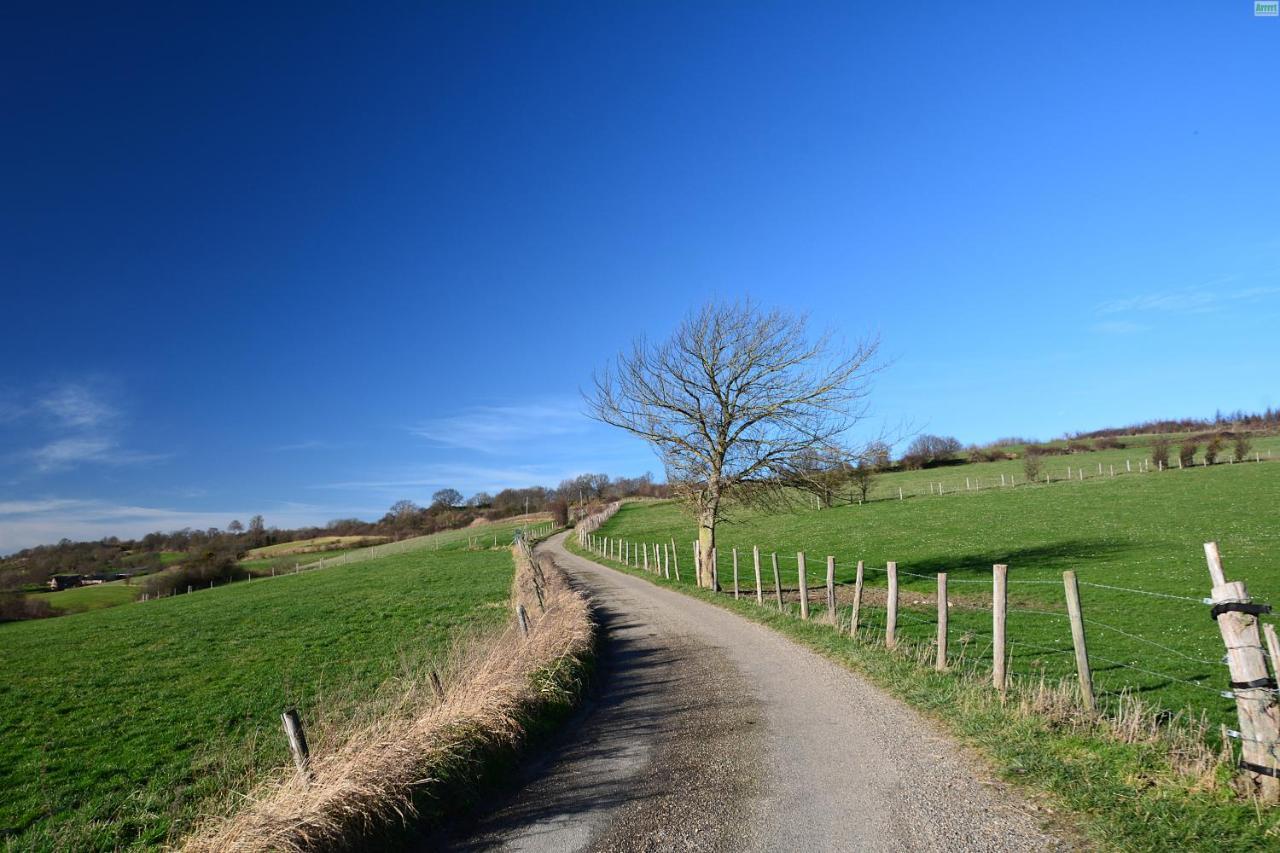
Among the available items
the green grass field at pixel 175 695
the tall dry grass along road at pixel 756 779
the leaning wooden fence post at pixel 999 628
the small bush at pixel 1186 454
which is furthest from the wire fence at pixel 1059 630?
the small bush at pixel 1186 454

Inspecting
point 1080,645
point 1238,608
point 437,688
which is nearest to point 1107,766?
point 1238,608

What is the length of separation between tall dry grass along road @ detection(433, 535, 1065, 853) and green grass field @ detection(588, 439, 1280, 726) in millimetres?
3378

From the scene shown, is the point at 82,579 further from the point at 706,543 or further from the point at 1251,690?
the point at 1251,690

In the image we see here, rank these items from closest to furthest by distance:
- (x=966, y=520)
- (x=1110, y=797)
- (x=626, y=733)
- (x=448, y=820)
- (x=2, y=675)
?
1. (x=1110, y=797)
2. (x=448, y=820)
3. (x=626, y=733)
4. (x=2, y=675)
5. (x=966, y=520)

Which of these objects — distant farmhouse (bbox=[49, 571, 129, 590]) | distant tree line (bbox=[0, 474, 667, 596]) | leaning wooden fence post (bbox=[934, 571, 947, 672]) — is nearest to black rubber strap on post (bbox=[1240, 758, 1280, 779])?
leaning wooden fence post (bbox=[934, 571, 947, 672])

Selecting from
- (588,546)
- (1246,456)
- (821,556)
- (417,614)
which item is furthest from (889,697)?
(1246,456)

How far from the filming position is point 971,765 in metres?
6.48

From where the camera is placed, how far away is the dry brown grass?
5172 mm

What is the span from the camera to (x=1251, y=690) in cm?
552

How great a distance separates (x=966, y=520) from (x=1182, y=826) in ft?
140

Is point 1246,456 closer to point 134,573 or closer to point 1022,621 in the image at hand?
point 1022,621

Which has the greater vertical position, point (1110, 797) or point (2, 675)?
point (1110, 797)

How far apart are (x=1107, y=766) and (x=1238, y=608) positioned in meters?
1.77

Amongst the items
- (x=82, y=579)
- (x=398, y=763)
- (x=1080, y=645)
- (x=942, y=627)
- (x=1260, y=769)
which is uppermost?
(x=1080, y=645)
